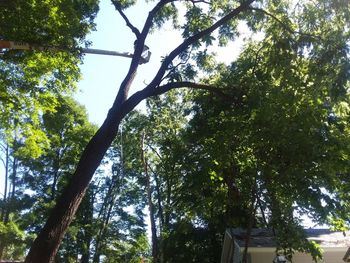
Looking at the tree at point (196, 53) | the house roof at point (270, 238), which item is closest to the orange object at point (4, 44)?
the tree at point (196, 53)

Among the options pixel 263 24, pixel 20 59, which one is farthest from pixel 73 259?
pixel 263 24

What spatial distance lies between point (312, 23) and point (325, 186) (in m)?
4.20

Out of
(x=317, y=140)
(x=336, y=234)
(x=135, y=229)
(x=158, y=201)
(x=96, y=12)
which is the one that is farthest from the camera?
(x=135, y=229)

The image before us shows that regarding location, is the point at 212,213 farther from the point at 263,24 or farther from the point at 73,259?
the point at 73,259

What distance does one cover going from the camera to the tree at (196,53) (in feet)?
24.0

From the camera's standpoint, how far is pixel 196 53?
41.1ft

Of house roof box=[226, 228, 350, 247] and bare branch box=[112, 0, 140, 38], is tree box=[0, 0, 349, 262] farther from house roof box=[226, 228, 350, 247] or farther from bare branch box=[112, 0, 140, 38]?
house roof box=[226, 228, 350, 247]

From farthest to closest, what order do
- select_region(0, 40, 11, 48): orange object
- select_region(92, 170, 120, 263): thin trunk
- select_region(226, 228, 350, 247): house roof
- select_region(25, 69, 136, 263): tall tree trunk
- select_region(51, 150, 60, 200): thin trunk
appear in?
select_region(92, 170, 120, 263): thin trunk < select_region(51, 150, 60, 200): thin trunk < select_region(226, 228, 350, 247): house roof < select_region(0, 40, 11, 48): orange object < select_region(25, 69, 136, 263): tall tree trunk

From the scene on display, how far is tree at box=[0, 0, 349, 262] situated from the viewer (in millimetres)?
7320

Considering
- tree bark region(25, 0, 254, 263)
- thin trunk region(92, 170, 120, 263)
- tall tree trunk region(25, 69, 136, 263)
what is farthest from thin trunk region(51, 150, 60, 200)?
tall tree trunk region(25, 69, 136, 263)

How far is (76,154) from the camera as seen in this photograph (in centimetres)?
3338

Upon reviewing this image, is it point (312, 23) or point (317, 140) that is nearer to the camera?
point (317, 140)

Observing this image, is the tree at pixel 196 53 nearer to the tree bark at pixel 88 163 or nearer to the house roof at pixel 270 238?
the tree bark at pixel 88 163

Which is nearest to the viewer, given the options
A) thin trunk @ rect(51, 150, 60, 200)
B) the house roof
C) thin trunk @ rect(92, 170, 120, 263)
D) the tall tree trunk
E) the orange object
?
the tall tree trunk
